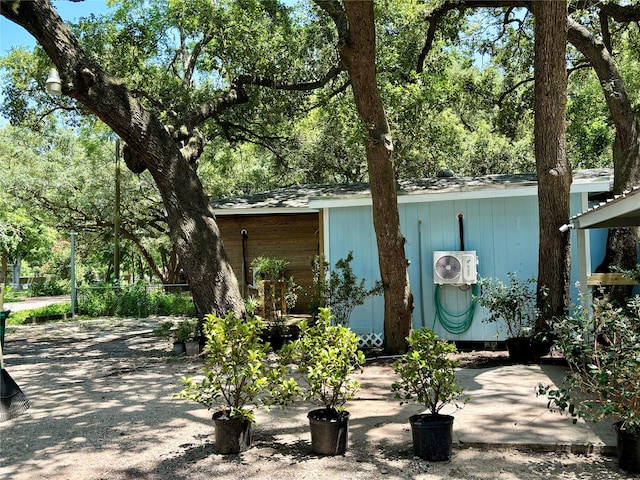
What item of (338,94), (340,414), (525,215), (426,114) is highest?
(338,94)

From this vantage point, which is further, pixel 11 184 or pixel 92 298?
pixel 11 184

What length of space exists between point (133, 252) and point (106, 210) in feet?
54.6

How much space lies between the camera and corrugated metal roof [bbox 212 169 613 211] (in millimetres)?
9097

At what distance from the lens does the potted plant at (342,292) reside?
29.5ft

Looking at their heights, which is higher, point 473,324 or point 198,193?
point 198,193

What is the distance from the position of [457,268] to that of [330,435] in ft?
17.3

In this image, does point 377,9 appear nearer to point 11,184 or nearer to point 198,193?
point 198,193

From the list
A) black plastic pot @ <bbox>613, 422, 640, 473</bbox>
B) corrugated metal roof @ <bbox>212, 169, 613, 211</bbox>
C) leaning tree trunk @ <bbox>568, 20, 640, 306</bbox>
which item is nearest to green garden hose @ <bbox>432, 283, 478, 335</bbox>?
corrugated metal roof @ <bbox>212, 169, 613, 211</bbox>

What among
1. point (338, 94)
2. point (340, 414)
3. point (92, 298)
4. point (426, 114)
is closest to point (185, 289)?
point (92, 298)

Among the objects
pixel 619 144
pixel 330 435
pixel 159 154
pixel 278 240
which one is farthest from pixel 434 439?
pixel 278 240

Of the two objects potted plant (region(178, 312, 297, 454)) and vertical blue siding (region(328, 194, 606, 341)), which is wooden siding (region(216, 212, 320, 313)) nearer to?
vertical blue siding (region(328, 194, 606, 341))

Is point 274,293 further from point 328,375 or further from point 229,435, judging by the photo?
point 328,375

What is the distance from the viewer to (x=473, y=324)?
9.17m

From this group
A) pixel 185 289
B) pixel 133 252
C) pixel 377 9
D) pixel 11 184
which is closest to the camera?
pixel 377 9
